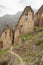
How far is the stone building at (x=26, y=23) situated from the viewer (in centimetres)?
3747

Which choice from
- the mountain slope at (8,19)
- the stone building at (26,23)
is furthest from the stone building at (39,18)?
the mountain slope at (8,19)

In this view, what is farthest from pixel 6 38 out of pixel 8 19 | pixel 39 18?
pixel 8 19

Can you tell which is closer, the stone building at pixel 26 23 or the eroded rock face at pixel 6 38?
the stone building at pixel 26 23

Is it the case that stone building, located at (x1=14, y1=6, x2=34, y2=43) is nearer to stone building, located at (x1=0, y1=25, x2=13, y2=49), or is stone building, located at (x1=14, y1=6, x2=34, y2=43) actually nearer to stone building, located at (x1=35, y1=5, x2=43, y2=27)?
stone building, located at (x1=35, y1=5, x2=43, y2=27)

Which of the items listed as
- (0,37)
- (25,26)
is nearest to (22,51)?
(25,26)

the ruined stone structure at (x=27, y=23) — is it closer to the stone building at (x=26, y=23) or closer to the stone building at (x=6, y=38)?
the stone building at (x=26, y=23)

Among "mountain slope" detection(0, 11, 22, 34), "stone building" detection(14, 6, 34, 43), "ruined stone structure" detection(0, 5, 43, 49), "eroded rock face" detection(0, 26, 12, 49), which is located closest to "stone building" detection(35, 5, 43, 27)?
"ruined stone structure" detection(0, 5, 43, 49)

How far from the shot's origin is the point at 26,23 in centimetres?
3781

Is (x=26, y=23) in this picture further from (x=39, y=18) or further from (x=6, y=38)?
(x=6, y=38)

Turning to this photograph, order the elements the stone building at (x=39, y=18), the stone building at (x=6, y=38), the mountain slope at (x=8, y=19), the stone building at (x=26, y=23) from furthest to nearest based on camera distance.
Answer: the mountain slope at (x=8, y=19)
the stone building at (x=6, y=38)
the stone building at (x=26, y=23)
the stone building at (x=39, y=18)

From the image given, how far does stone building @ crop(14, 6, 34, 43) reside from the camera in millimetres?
37469

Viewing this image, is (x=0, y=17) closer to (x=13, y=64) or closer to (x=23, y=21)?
(x=23, y=21)

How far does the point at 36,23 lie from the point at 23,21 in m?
1.91

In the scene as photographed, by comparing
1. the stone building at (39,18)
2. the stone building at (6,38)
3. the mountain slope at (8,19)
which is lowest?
the stone building at (6,38)
